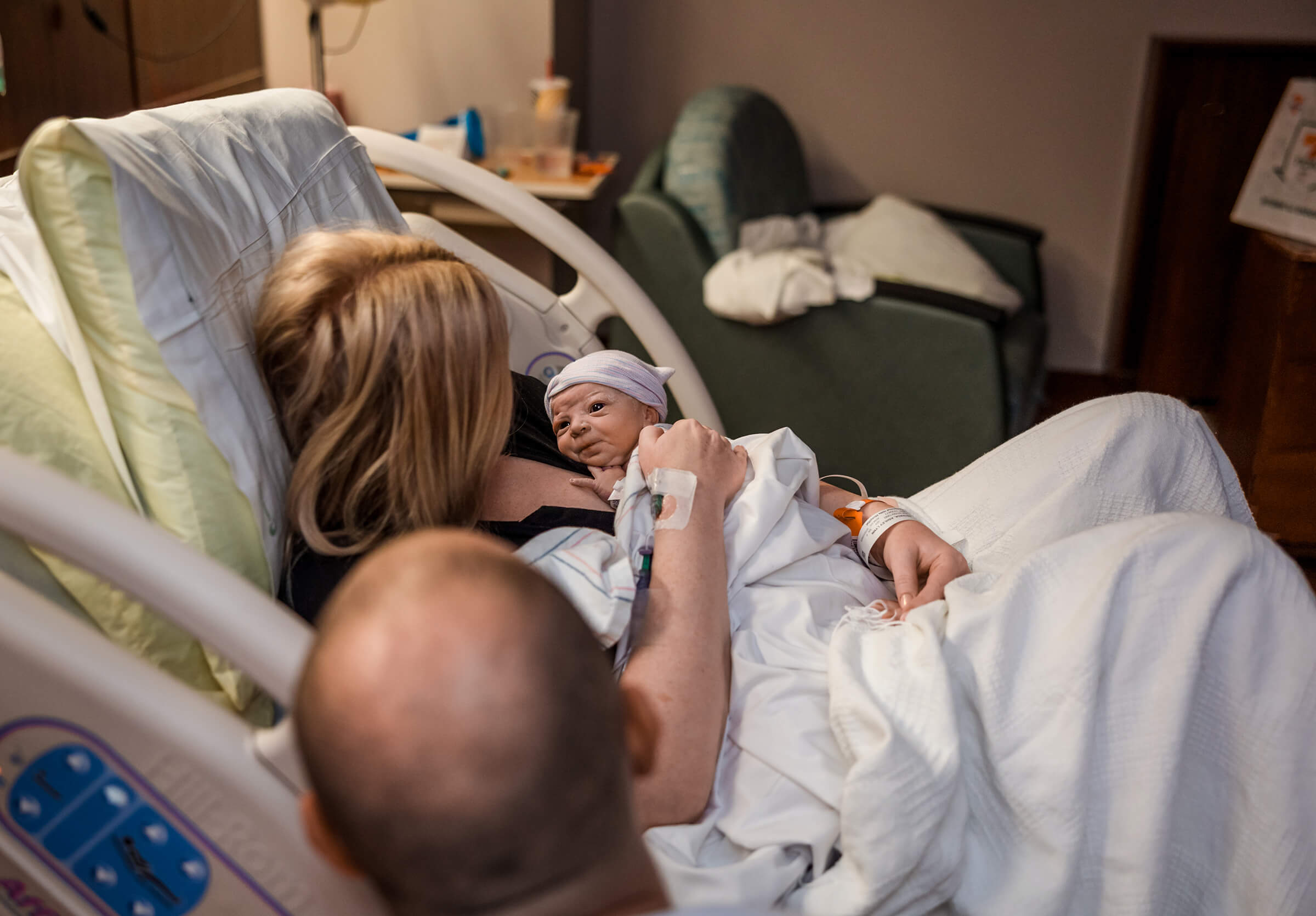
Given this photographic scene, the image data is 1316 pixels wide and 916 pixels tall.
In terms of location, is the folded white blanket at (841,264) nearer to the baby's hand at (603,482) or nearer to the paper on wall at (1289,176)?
the paper on wall at (1289,176)

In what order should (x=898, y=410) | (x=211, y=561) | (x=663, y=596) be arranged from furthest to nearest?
(x=898, y=410), (x=663, y=596), (x=211, y=561)

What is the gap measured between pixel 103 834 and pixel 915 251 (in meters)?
2.75

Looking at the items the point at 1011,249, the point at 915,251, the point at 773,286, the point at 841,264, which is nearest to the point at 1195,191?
the point at 1011,249

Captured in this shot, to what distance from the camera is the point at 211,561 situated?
2.56 feet

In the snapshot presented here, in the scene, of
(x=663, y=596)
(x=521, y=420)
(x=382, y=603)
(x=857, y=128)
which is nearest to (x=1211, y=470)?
(x=663, y=596)

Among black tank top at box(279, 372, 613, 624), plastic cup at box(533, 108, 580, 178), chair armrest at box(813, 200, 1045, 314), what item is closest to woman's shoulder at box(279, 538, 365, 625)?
black tank top at box(279, 372, 613, 624)

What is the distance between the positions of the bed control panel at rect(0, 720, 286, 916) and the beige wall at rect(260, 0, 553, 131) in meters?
2.63

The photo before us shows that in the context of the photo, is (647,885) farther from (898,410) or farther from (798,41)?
(798,41)

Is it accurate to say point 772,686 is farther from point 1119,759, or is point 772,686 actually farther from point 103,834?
point 103,834

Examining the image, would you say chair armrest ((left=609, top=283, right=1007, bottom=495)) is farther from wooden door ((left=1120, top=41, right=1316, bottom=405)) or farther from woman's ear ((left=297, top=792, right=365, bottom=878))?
woman's ear ((left=297, top=792, right=365, bottom=878))

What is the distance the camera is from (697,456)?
44.8 inches

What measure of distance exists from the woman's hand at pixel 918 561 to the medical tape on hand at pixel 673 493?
0.27 meters

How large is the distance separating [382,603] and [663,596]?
49 cm

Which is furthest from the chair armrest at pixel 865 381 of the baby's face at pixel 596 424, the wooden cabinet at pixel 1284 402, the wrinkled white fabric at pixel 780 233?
the baby's face at pixel 596 424
